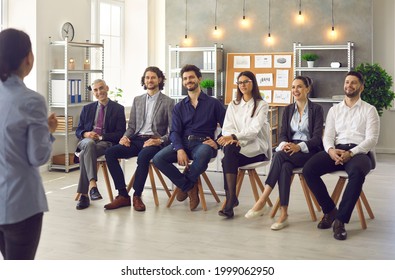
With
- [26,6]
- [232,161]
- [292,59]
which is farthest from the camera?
[292,59]

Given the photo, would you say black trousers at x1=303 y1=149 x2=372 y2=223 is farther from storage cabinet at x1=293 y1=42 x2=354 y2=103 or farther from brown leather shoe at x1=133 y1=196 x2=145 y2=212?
storage cabinet at x1=293 y1=42 x2=354 y2=103

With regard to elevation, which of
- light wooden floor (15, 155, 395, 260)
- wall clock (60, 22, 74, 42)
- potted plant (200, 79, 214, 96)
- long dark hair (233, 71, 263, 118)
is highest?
wall clock (60, 22, 74, 42)

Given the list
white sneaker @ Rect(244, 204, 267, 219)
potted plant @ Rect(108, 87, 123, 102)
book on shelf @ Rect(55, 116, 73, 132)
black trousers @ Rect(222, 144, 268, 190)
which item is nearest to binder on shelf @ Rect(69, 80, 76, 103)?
book on shelf @ Rect(55, 116, 73, 132)

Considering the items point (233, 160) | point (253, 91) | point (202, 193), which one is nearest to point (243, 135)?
point (233, 160)

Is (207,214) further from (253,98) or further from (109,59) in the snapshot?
(109,59)

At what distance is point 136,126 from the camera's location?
591 cm

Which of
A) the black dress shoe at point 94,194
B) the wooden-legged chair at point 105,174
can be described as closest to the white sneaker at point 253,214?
the wooden-legged chair at point 105,174

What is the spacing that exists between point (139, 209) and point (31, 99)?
325 cm

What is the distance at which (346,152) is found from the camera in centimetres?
471

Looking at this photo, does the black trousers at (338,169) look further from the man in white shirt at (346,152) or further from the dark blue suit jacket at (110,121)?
the dark blue suit jacket at (110,121)

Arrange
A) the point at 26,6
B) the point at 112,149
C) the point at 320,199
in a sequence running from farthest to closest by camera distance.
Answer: the point at 26,6
the point at 112,149
the point at 320,199

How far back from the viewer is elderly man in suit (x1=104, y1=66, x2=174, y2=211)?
5.61 metres

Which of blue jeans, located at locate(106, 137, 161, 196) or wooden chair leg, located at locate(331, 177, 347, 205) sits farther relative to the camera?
blue jeans, located at locate(106, 137, 161, 196)

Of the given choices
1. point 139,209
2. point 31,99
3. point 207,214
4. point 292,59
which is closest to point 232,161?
point 207,214
